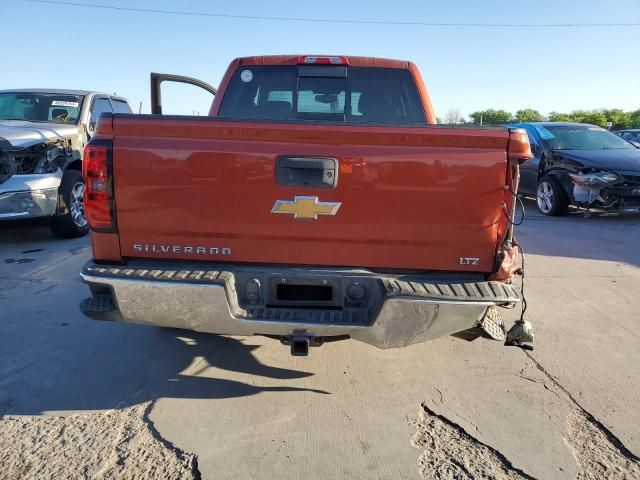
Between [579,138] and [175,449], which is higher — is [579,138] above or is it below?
above

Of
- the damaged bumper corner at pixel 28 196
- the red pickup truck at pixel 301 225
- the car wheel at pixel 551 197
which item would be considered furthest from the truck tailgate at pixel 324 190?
the car wheel at pixel 551 197

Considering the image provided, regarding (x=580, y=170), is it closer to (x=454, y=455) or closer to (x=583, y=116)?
(x=454, y=455)

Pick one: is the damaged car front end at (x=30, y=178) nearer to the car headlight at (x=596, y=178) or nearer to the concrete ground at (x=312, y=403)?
the concrete ground at (x=312, y=403)

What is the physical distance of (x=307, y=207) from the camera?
8.52ft

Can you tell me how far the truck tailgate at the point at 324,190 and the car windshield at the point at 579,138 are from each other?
763cm

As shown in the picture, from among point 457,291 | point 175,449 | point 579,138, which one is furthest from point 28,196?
point 579,138

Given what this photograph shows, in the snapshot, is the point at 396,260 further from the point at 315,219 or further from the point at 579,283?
the point at 579,283

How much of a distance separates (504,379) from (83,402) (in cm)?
273

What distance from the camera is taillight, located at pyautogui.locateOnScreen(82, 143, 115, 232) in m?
2.57

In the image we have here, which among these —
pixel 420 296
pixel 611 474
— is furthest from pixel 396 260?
pixel 611 474

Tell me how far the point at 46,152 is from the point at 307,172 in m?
5.49

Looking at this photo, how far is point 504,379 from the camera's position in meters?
3.27

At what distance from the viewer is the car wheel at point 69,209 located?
265 inches

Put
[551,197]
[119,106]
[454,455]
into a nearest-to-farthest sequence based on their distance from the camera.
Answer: [454,455]
[119,106]
[551,197]
